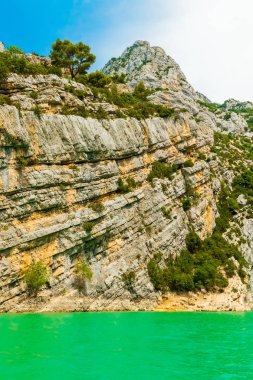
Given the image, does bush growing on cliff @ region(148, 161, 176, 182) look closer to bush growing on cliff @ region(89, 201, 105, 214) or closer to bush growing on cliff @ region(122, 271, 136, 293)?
bush growing on cliff @ region(89, 201, 105, 214)

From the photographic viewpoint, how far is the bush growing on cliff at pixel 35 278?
105 feet

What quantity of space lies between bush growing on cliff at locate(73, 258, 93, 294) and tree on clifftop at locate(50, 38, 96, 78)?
33.2 metres

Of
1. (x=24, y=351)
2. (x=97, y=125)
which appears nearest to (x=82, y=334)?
(x=24, y=351)

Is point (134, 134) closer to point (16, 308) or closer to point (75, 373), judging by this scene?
point (16, 308)

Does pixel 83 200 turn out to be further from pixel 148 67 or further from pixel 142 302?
pixel 148 67

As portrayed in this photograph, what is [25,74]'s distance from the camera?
4047 centimetres

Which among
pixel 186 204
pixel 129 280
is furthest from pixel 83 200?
pixel 186 204

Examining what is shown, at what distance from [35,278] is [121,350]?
16.6 metres

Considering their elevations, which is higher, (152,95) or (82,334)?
(152,95)

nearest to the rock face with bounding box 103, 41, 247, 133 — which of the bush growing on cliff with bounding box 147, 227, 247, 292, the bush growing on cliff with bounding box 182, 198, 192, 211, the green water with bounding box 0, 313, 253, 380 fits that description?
the bush growing on cliff with bounding box 182, 198, 192, 211

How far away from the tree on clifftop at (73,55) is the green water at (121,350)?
4219 centimetres

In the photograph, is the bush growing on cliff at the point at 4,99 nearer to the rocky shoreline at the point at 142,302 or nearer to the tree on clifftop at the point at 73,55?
the rocky shoreline at the point at 142,302

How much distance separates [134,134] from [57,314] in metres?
22.8

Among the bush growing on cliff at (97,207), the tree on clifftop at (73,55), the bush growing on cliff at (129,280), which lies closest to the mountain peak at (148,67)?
the tree on clifftop at (73,55)
